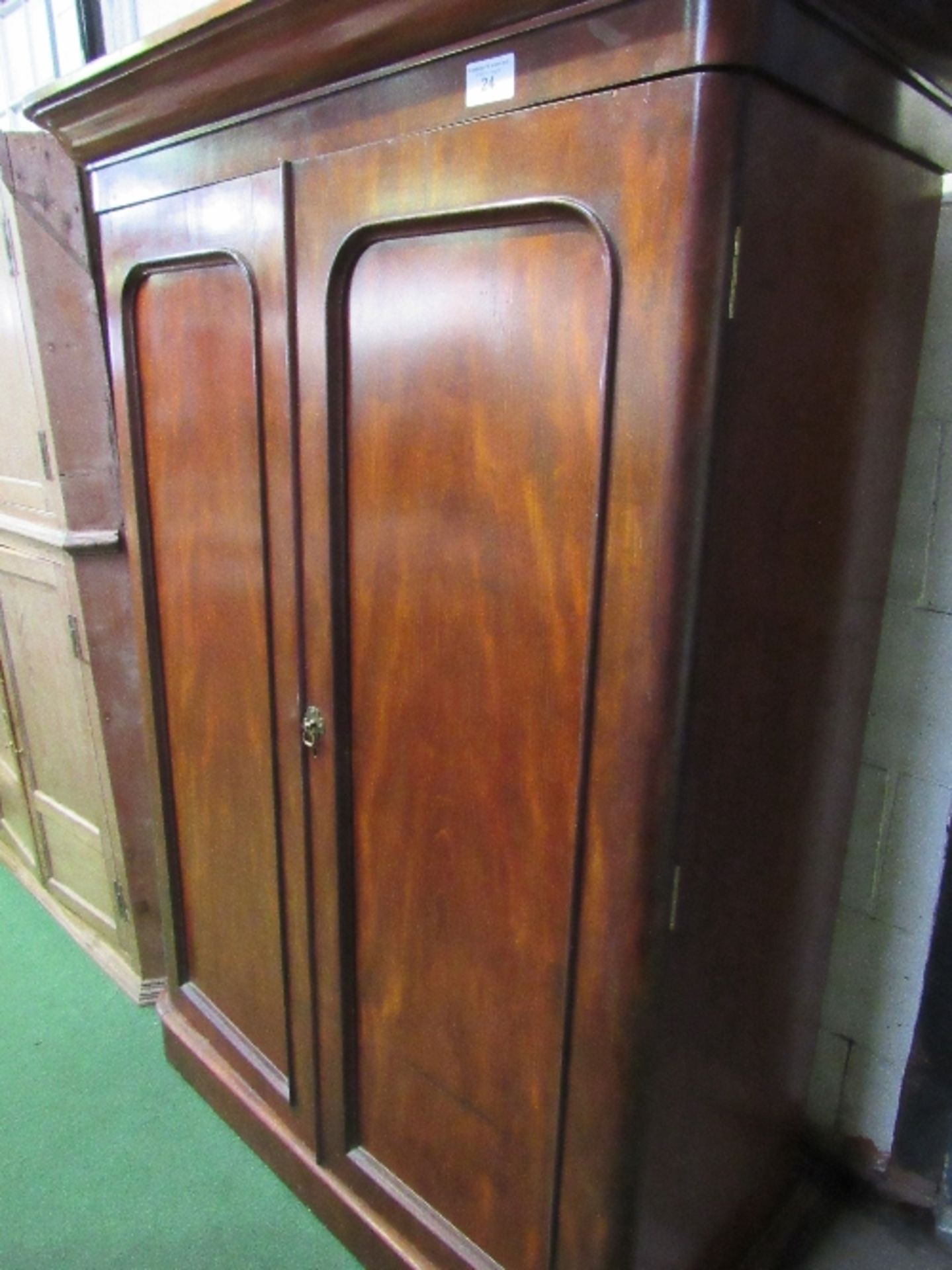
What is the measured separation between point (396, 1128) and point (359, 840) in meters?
0.46

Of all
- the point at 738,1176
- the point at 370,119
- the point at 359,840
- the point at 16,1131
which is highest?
the point at 370,119

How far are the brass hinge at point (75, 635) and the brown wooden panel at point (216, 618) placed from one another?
17.1 inches

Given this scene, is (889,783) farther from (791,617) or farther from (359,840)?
(359,840)

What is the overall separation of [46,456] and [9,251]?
40 cm

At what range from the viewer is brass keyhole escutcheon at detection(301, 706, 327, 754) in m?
1.23

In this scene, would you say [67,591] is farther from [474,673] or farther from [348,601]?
[474,673]

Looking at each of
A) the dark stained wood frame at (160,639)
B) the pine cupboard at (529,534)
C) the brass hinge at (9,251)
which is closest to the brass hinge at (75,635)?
the dark stained wood frame at (160,639)

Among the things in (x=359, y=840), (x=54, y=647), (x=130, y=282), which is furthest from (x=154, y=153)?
(x=54, y=647)

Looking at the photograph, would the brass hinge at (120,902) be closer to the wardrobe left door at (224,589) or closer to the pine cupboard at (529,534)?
the wardrobe left door at (224,589)

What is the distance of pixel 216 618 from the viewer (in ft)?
4.65

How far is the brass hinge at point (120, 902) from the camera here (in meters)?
2.06

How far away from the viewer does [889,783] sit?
139cm

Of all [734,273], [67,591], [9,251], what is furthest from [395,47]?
[67,591]

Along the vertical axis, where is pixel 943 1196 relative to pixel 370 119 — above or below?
below
